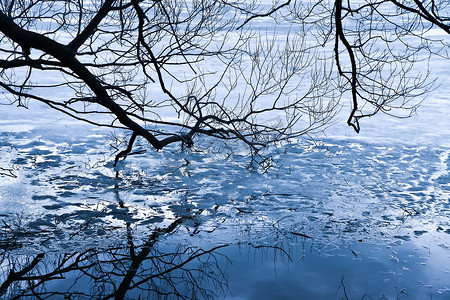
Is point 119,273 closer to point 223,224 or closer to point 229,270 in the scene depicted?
point 229,270

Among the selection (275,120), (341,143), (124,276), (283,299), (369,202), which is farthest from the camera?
(275,120)

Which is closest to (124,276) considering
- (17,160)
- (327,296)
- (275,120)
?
(327,296)

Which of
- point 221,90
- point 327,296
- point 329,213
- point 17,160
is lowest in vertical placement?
point 327,296

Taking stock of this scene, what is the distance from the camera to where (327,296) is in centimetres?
433

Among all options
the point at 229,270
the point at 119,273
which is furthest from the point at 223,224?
the point at 119,273

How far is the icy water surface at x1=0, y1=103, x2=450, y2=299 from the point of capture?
4.47 m

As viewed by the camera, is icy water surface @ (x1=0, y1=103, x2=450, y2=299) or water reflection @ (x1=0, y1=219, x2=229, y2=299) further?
icy water surface @ (x1=0, y1=103, x2=450, y2=299)

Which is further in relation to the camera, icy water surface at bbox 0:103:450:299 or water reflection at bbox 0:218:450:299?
icy water surface at bbox 0:103:450:299

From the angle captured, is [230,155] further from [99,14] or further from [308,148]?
[99,14]

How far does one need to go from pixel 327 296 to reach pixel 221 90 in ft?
28.9

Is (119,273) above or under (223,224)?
under

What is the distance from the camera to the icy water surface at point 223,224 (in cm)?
447

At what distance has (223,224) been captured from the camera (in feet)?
18.4

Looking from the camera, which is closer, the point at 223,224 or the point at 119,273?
the point at 119,273
